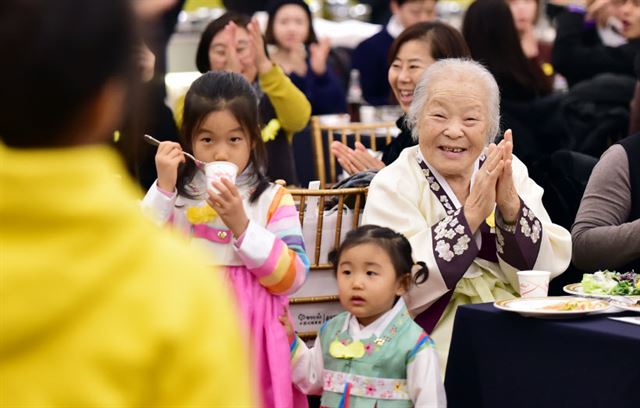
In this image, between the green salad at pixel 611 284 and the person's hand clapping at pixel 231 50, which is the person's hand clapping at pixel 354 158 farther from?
the person's hand clapping at pixel 231 50

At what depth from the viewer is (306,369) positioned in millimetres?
3326

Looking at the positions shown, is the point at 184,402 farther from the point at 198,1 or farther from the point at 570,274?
the point at 198,1

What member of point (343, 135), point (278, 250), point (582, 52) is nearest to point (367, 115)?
point (582, 52)

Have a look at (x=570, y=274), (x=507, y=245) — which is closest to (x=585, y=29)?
(x=570, y=274)

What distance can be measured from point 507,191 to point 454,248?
22cm

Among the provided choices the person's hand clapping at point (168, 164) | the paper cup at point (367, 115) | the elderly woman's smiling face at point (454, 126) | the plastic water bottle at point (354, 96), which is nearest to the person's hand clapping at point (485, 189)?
the elderly woman's smiling face at point (454, 126)

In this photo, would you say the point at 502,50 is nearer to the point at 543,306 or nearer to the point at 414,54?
the point at 414,54

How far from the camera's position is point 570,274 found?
4.05 metres

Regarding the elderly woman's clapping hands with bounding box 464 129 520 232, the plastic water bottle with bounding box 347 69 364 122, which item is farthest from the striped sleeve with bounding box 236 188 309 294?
the plastic water bottle with bounding box 347 69 364 122

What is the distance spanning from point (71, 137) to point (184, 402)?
28cm

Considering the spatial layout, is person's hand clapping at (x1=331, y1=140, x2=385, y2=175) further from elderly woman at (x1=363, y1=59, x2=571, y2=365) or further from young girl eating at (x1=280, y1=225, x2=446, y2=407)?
young girl eating at (x1=280, y1=225, x2=446, y2=407)

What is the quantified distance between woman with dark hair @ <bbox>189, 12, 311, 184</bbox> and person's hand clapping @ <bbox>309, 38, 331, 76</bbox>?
2.04 metres

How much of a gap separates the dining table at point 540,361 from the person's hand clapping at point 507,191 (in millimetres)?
327

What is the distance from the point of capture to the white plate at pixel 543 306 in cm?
305
